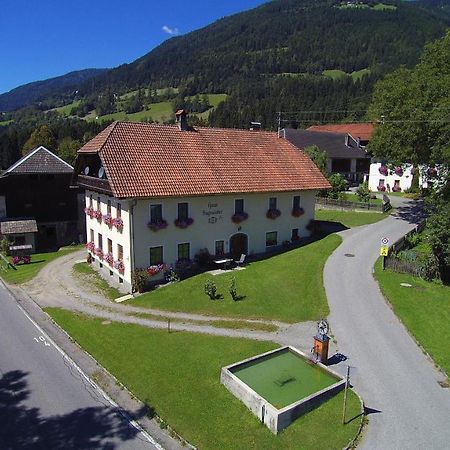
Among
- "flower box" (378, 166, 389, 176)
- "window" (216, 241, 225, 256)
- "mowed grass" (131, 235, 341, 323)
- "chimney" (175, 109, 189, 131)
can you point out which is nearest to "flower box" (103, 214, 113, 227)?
"mowed grass" (131, 235, 341, 323)

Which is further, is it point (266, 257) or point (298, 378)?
point (266, 257)

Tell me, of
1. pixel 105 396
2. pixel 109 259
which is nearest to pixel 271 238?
pixel 109 259

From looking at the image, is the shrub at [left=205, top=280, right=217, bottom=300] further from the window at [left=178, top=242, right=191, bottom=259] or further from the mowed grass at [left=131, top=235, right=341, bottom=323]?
the window at [left=178, top=242, right=191, bottom=259]

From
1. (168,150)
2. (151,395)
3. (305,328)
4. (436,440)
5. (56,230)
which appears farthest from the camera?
(56,230)

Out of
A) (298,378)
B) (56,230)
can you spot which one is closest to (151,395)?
(298,378)

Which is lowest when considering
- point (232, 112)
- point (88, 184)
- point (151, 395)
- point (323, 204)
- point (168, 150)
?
point (151, 395)

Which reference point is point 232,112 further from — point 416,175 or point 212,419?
point 212,419

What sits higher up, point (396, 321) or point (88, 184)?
point (88, 184)

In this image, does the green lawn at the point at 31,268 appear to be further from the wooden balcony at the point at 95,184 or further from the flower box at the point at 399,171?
the flower box at the point at 399,171
